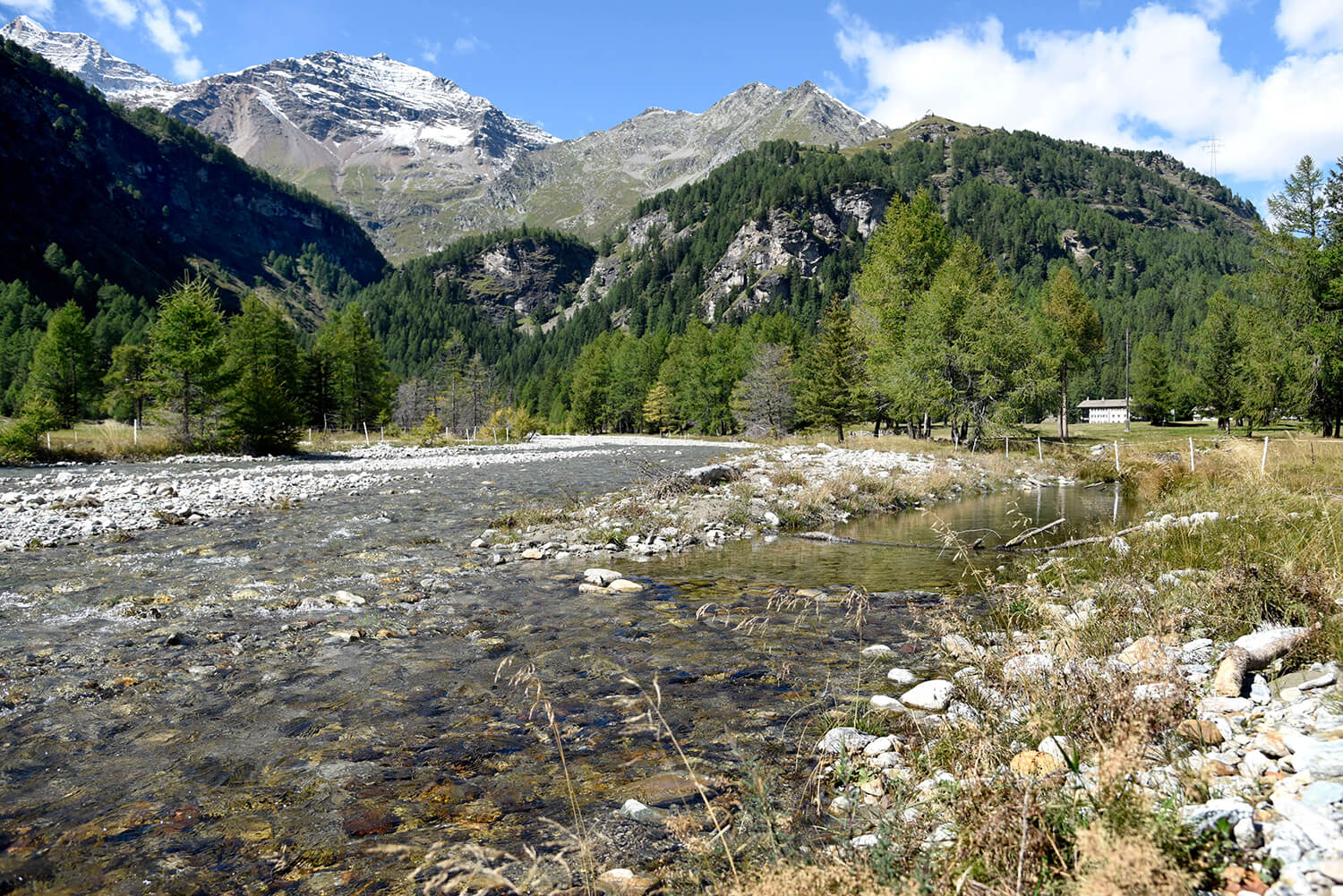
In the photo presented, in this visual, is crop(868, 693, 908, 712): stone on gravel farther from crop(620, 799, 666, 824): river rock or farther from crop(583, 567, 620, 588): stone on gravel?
crop(583, 567, 620, 588): stone on gravel

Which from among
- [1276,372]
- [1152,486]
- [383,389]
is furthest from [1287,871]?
[383,389]

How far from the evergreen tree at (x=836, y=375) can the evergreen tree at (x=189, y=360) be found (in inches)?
1596

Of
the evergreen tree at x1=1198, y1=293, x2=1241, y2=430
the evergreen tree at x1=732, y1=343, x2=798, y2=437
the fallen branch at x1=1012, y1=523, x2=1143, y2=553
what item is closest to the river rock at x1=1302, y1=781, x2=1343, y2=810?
the fallen branch at x1=1012, y1=523, x2=1143, y2=553

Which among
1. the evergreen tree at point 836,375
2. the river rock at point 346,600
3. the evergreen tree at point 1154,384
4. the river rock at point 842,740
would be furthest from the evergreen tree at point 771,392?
the river rock at point 842,740

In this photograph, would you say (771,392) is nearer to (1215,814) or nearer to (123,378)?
(1215,814)

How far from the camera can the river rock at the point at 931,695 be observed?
4.69m

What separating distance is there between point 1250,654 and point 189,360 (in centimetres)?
3972

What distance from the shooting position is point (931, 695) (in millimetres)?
4801

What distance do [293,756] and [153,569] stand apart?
7298 millimetres

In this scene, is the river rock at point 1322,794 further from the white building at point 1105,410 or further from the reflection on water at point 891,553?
the white building at point 1105,410

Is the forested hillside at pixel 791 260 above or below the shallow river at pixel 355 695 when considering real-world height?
above

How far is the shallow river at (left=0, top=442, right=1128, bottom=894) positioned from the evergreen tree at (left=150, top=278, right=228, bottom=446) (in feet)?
85.9

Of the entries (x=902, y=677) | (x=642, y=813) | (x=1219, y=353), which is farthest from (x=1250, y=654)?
(x=1219, y=353)

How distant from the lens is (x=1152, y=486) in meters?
18.0
